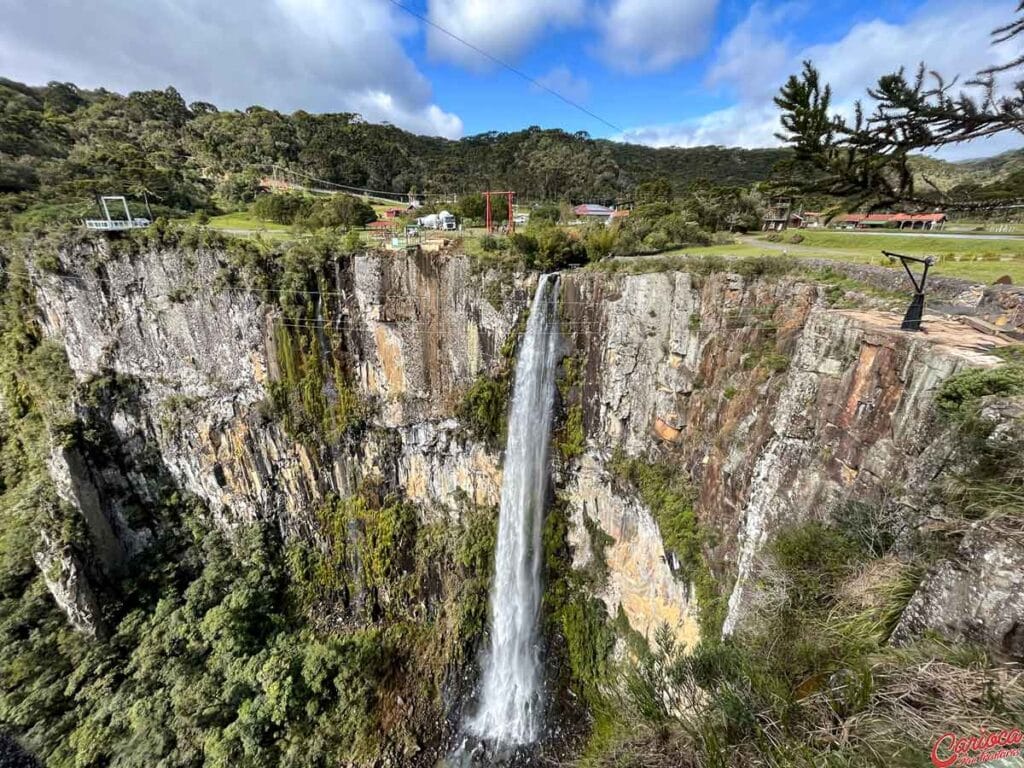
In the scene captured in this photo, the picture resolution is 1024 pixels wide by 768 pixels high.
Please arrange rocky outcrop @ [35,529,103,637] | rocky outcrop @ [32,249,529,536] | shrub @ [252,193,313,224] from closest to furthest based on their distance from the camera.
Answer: rocky outcrop @ [35,529,103,637] < rocky outcrop @ [32,249,529,536] < shrub @ [252,193,313,224]

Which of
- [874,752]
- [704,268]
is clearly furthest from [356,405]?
[874,752]

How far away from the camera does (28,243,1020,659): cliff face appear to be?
6434 mm

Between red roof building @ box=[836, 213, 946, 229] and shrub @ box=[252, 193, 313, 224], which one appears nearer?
red roof building @ box=[836, 213, 946, 229]

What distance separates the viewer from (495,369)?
14.1m

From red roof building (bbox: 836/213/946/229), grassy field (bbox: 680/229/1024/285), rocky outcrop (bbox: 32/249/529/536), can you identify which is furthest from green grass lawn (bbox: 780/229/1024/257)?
rocky outcrop (bbox: 32/249/529/536)

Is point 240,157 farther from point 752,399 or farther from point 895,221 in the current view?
point 895,221

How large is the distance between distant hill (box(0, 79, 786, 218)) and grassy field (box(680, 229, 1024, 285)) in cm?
→ 2582

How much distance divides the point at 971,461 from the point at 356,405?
1582 centimetres

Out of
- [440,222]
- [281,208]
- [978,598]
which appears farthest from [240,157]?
[978,598]

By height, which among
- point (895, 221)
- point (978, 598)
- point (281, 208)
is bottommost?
point (978, 598)

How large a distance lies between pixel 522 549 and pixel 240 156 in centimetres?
4215

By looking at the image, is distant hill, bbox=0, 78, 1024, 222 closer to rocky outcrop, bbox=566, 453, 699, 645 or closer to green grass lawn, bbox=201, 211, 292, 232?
green grass lawn, bbox=201, 211, 292, 232

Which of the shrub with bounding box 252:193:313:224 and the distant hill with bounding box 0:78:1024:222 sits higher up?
the distant hill with bounding box 0:78:1024:222

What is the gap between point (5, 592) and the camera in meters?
13.8
